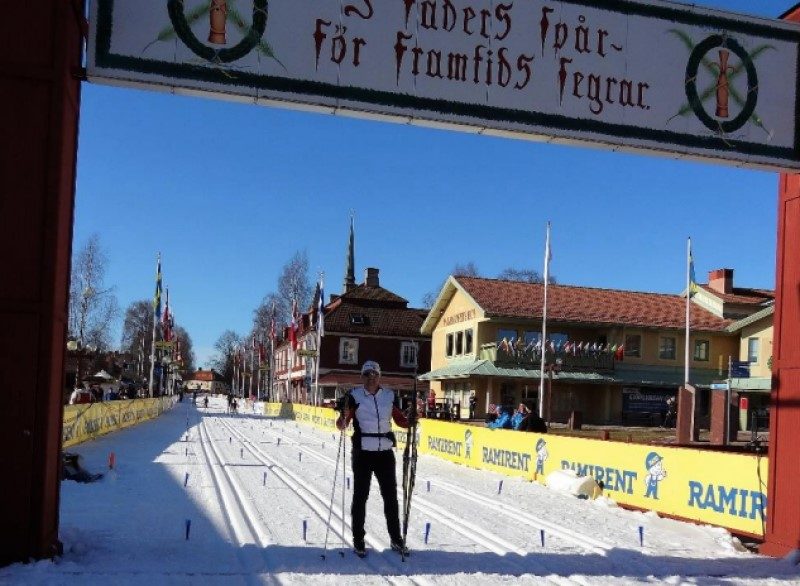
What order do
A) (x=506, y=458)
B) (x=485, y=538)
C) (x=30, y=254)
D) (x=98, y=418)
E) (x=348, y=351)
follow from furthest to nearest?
(x=348, y=351)
(x=98, y=418)
(x=506, y=458)
(x=485, y=538)
(x=30, y=254)

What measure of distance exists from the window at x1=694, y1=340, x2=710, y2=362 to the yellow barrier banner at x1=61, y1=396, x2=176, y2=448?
27.3 meters

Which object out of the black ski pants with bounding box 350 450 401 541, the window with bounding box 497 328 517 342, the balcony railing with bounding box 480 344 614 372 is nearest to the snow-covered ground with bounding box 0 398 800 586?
the black ski pants with bounding box 350 450 401 541

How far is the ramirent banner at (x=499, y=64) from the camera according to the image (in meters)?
7.17

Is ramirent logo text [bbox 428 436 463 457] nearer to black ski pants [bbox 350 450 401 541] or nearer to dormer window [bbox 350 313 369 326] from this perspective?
black ski pants [bbox 350 450 401 541]

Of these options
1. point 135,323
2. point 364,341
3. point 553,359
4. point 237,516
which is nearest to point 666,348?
point 553,359

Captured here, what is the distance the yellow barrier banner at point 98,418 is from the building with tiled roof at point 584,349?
15.2m

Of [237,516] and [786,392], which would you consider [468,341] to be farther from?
[786,392]

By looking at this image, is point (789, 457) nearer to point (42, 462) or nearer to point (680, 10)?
point (680, 10)

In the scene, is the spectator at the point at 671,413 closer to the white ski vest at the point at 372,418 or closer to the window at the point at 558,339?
the window at the point at 558,339

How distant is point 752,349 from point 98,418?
30.9 metres

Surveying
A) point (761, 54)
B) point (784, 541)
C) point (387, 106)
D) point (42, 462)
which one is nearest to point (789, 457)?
point (784, 541)

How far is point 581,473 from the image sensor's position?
13.8m

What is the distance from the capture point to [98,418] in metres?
25.5

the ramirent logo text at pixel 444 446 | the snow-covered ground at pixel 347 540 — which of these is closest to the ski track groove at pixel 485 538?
the snow-covered ground at pixel 347 540
